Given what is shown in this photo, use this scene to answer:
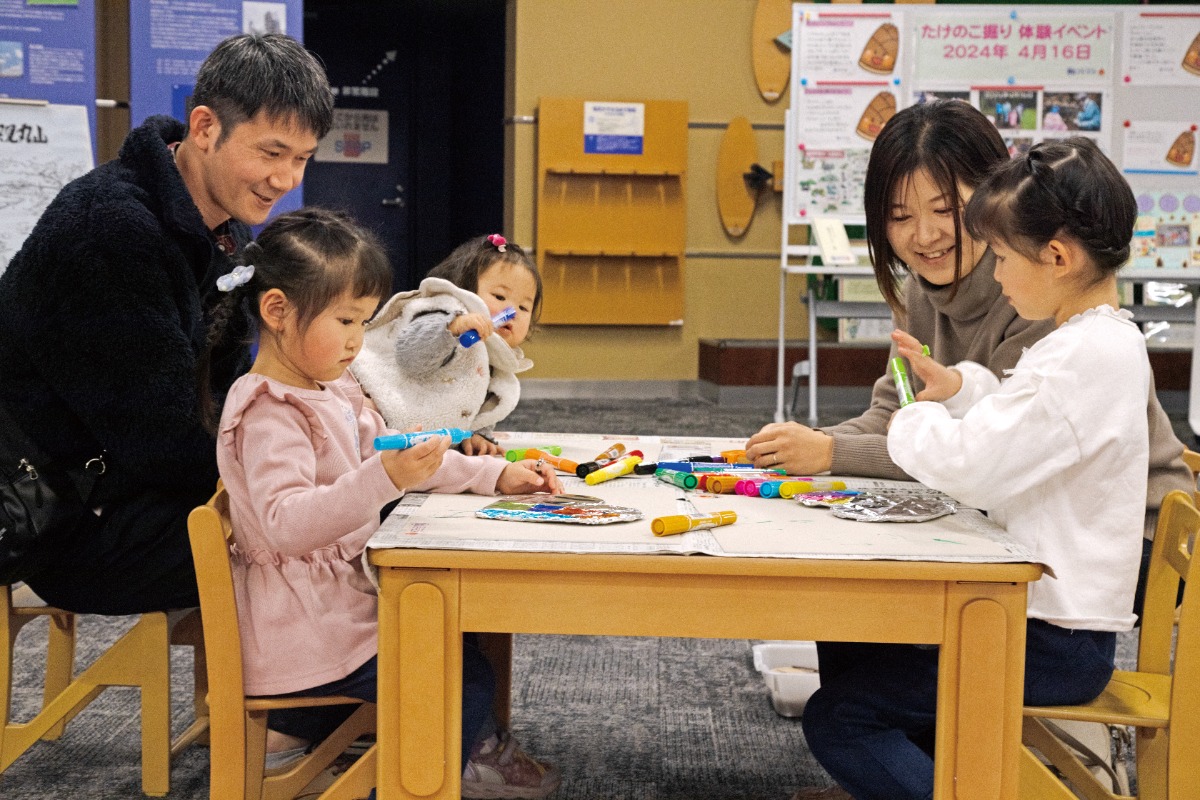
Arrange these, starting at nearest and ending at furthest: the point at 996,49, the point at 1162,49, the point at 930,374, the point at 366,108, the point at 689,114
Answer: the point at 930,374, the point at 1162,49, the point at 996,49, the point at 689,114, the point at 366,108

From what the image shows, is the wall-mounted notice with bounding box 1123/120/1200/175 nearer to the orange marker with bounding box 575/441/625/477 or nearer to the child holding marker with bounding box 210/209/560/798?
the orange marker with bounding box 575/441/625/477

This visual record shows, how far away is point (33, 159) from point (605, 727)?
8.95ft

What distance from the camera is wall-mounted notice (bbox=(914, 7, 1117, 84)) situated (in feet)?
18.8

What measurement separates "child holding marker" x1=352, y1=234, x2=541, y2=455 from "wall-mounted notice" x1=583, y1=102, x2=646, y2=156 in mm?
4680

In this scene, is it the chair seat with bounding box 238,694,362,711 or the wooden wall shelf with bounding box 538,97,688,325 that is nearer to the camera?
the chair seat with bounding box 238,694,362,711

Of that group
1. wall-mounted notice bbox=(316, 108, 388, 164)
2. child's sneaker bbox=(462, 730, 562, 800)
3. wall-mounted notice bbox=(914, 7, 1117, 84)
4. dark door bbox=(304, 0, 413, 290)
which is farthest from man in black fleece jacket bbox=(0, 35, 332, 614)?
wall-mounted notice bbox=(316, 108, 388, 164)

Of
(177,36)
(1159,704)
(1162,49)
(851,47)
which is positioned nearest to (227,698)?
(1159,704)

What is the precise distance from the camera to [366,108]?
27.9 feet

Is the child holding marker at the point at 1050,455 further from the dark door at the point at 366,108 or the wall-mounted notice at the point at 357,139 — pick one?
the wall-mounted notice at the point at 357,139

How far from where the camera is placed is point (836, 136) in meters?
5.76

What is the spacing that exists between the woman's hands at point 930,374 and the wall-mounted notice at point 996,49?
459 centimetres

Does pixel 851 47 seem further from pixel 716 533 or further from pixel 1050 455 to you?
pixel 716 533

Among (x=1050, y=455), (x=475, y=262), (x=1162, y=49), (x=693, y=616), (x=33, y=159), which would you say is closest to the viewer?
(x=693, y=616)

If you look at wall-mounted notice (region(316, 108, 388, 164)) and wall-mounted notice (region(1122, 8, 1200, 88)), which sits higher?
wall-mounted notice (region(1122, 8, 1200, 88))
